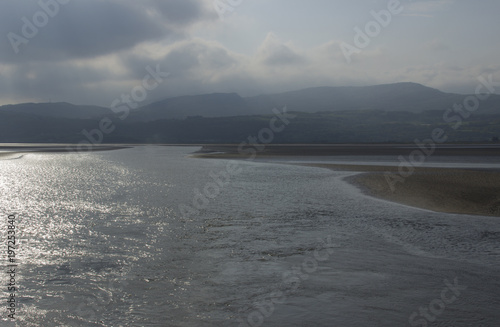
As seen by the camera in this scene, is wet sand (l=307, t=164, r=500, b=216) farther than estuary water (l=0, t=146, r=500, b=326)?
Yes

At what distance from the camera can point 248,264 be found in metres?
13.8

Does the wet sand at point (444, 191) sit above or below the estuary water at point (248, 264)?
above

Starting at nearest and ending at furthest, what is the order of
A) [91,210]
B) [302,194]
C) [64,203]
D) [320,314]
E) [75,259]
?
[320,314] → [75,259] → [91,210] → [64,203] → [302,194]

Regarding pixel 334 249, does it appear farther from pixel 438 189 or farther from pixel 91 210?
pixel 438 189

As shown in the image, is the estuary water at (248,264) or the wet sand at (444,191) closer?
the estuary water at (248,264)

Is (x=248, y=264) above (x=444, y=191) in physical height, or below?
below

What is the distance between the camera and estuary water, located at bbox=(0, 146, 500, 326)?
10.1 metres

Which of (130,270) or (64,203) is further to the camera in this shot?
(64,203)

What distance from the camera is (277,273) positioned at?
515 inches

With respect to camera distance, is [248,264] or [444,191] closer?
[248,264]

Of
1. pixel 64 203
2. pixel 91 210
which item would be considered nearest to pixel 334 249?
pixel 91 210

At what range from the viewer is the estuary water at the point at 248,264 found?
10062mm

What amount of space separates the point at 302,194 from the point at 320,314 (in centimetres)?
2010

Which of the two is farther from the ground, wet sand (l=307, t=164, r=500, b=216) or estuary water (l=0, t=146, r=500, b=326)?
wet sand (l=307, t=164, r=500, b=216)
